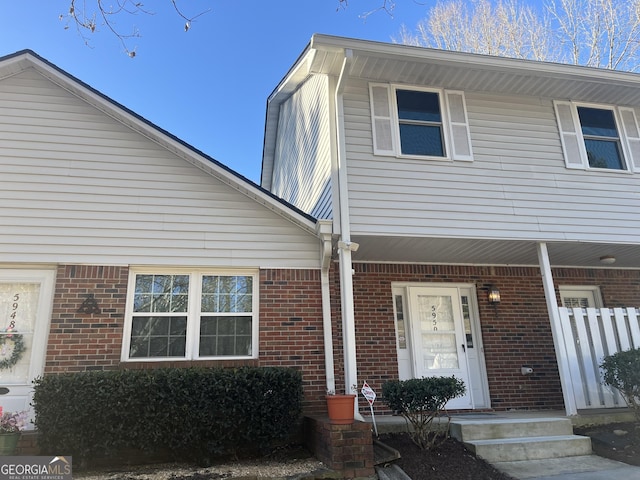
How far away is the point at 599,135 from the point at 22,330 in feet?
31.2

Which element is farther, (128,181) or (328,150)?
(328,150)

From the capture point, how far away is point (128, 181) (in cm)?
693

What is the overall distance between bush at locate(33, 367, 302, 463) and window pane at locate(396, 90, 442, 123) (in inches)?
183

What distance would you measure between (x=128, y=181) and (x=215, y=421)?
3.67m

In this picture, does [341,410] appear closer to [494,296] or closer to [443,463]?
[443,463]

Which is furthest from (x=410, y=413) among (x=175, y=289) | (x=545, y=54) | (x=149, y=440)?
(x=545, y=54)

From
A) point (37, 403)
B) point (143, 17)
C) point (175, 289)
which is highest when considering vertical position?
point (143, 17)

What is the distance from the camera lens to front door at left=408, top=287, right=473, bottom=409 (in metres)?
7.95

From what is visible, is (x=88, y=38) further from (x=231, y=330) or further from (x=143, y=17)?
(x=231, y=330)

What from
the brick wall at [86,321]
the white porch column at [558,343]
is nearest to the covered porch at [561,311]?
the white porch column at [558,343]

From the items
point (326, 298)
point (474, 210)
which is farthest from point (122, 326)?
point (474, 210)

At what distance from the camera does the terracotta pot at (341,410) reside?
17.4ft

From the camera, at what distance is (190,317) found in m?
6.69

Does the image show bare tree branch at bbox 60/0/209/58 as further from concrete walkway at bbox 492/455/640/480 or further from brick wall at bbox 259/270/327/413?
concrete walkway at bbox 492/455/640/480
